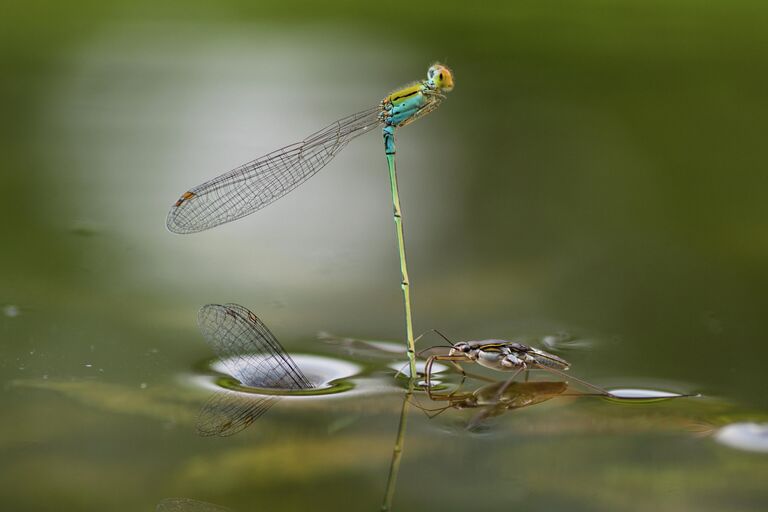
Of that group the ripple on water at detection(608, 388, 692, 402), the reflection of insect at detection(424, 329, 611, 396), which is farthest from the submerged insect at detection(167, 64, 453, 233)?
the ripple on water at detection(608, 388, 692, 402)

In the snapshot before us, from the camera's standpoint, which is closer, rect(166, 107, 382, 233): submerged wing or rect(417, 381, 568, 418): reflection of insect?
rect(417, 381, 568, 418): reflection of insect

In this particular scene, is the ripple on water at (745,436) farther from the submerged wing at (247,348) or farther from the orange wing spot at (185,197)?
the orange wing spot at (185,197)

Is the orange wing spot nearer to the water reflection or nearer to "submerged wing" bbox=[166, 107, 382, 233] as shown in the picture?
"submerged wing" bbox=[166, 107, 382, 233]

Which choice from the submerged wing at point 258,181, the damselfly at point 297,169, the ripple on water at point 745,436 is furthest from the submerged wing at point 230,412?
the ripple on water at point 745,436

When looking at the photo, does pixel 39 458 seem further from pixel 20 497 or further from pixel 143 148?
pixel 143 148

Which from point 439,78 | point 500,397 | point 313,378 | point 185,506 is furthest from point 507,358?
point 185,506
